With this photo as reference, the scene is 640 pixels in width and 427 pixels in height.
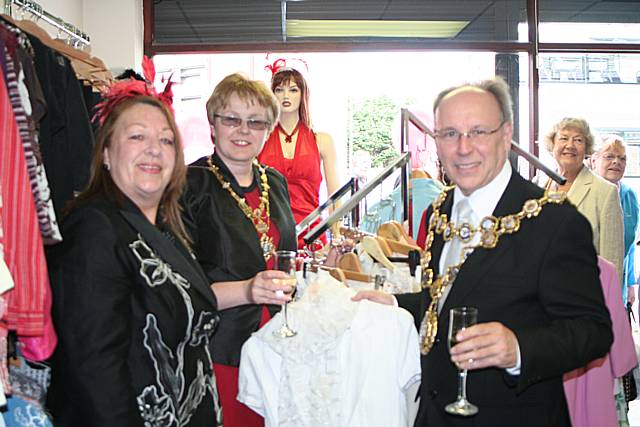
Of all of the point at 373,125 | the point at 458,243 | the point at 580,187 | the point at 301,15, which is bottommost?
the point at 458,243

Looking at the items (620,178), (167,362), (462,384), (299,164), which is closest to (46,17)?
(299,164)

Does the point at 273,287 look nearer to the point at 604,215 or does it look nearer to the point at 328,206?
the point at 328,206

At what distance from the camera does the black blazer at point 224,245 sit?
7.83 feet

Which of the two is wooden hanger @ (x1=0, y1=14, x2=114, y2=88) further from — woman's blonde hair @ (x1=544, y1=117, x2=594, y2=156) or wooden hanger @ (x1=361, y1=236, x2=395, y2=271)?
woman's blonde hair @ (x1=544, y1=117, x2=594, y2=156)

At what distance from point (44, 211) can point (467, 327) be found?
1099 mm

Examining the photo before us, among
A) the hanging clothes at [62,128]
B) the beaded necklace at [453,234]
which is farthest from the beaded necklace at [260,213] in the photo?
the beaded necklace at [453,234]

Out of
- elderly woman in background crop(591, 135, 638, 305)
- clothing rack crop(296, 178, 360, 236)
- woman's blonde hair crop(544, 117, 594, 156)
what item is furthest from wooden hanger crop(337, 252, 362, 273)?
elderly woman in background crop(591, 135, 638, 305)

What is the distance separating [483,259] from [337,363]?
22.9 inches

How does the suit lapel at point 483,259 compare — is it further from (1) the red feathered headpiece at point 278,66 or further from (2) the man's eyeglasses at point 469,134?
(1) the red feathered headpiece at point 278,66

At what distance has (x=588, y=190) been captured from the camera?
4270mm

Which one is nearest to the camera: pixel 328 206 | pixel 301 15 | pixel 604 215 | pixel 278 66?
pixel 328 206

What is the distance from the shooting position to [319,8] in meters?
6.46

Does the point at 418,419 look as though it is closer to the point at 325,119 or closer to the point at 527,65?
the point at 325,119

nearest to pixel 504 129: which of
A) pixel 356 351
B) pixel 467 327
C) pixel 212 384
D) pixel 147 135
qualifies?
pixel 467 327
